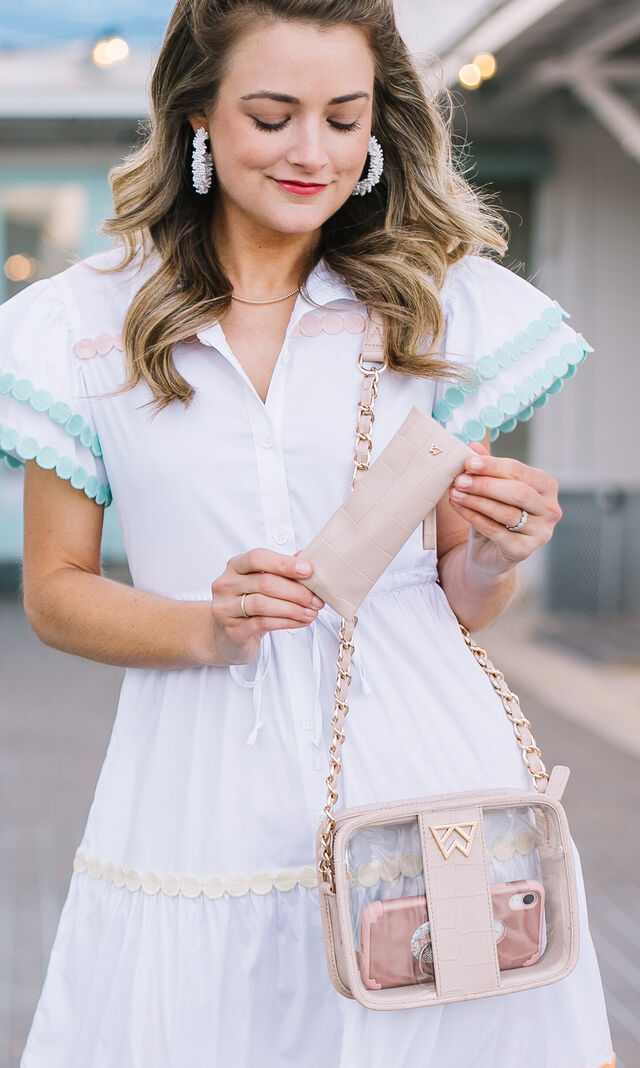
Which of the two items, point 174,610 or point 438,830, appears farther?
point 174,610

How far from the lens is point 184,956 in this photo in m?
1.57

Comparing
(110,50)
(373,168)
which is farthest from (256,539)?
(110,50)

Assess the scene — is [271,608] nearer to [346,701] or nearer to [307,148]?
[346,701]

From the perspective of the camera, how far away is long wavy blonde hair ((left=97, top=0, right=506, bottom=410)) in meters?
1.60

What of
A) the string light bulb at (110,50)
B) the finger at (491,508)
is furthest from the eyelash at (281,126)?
the string light bulb at (110,50)

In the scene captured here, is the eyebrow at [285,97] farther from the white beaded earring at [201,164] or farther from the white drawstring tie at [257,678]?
the white drawstring tie at [257,678]

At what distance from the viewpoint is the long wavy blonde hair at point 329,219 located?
1601 millimetres

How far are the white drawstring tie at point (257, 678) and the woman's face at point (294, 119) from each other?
1.67 feet

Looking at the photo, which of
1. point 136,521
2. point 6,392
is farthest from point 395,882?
point 6,392

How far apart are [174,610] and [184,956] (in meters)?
0.41

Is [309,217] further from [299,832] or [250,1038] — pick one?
[250,1038]

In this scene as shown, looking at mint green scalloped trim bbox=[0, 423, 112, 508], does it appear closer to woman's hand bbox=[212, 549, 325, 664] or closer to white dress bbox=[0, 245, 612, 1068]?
white dress bbox=[0, 245, 612, 1068]

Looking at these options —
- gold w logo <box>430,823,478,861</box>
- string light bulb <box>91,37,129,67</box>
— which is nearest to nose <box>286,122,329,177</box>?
gold w logo <box>430,823,478,861</box>

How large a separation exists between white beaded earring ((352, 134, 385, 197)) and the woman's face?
0.35 feet
